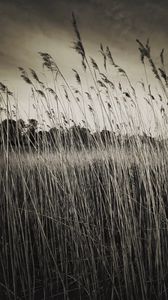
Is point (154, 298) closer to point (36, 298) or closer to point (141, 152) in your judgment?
point (36, 298)

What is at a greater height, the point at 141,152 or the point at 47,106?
the point at 47,106

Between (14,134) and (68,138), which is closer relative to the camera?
(14,134)

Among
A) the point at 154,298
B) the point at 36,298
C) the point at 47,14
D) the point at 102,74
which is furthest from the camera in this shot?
the point at 47,14

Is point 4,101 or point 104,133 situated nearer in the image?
point 4,101

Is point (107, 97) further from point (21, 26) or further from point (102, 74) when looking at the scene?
point (21, 26)

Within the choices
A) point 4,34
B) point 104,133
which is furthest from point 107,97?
point 4,34

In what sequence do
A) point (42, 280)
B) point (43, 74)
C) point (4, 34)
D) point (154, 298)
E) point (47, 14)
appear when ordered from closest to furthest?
point (154, 298), point (42, 280), point (43, 74), point (47, 14), point (4, 34)

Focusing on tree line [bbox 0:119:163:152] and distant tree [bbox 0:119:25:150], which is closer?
distant tree [bbox 0:119:25:150]

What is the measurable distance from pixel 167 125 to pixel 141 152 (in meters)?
0.59

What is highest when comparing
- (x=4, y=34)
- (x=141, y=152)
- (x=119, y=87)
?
(x=4, y=34)

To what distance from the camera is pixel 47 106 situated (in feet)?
7.48

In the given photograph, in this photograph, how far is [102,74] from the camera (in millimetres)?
2314

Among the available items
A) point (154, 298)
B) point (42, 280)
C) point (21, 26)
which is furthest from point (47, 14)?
point (154, 298)

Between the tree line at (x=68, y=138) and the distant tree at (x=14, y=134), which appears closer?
the distant tree at (x=14, y=134)
